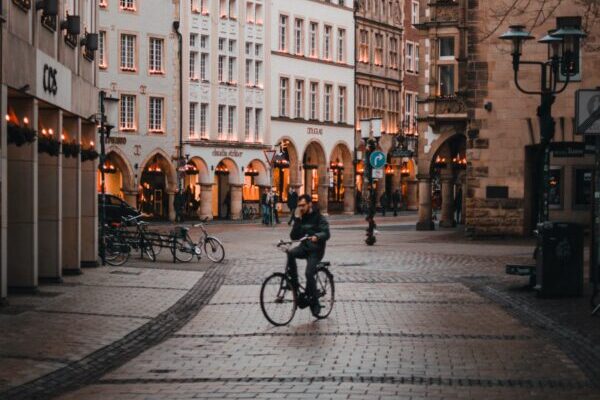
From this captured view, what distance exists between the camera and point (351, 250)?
130 ft

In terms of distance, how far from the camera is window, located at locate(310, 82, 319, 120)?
288 feet

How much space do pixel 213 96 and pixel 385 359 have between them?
63514 mm

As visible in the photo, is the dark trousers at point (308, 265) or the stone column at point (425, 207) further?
the stone column at point (425, 207)

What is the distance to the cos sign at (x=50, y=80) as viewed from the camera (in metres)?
23.7

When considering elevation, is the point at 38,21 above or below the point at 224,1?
below

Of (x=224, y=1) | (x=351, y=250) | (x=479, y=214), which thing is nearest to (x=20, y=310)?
(x=351, y=250)

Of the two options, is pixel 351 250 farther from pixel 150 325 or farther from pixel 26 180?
pixel 150 325

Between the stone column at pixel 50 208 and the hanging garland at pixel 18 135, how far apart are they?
11.0 feet

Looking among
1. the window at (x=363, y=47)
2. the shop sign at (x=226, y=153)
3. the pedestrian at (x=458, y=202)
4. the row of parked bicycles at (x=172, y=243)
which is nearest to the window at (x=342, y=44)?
the window at (x=363, y=47)

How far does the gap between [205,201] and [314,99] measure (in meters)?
15.7

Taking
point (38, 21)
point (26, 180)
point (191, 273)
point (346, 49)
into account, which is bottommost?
point (191, 273)

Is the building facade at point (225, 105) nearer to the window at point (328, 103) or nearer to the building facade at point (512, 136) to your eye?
the window at point (328, 103)

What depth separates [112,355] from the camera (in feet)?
50.6

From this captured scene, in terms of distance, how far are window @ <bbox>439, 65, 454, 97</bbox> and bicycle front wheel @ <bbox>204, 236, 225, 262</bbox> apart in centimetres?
2647
